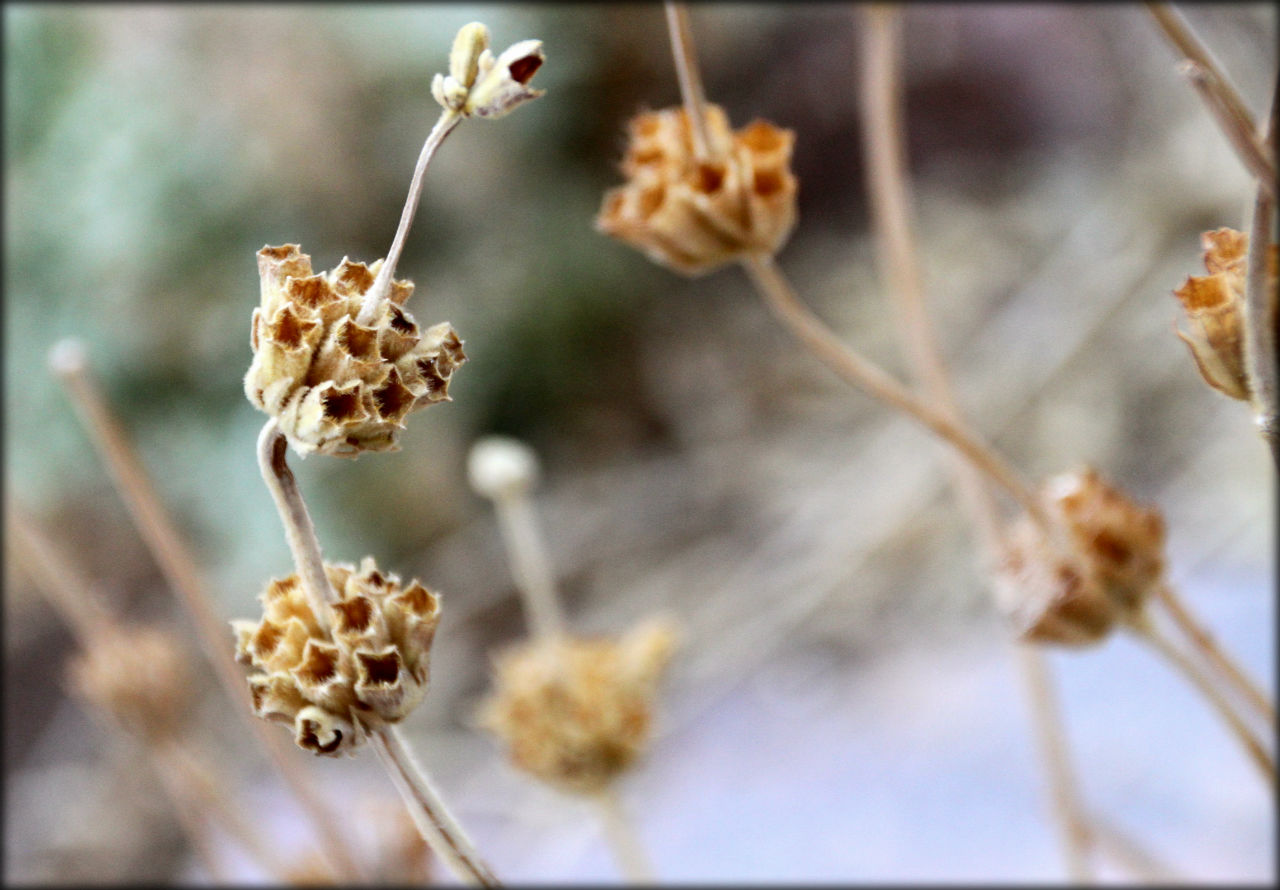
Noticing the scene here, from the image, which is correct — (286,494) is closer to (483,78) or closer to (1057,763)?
(483,78)

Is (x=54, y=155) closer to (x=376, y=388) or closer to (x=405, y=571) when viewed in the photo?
(x=405, y=571)

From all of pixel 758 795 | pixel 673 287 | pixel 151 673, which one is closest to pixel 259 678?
pixel 151 673

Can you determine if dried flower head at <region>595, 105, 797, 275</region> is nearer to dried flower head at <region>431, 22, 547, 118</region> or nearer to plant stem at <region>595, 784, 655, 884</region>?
dried flower head at <region>431, 22, 547, 118</region>

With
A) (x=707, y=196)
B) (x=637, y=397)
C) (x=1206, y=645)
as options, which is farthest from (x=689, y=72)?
(x=637, y=397)

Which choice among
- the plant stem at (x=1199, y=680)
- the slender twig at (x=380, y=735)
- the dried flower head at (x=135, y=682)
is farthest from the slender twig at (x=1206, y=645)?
the dried flower head at (x=135, y=682)

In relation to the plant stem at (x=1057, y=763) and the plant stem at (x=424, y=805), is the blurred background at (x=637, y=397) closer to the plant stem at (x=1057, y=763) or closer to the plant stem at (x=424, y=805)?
the plant stem at (x=1057, y=763)

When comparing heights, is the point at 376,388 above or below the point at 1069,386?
above
